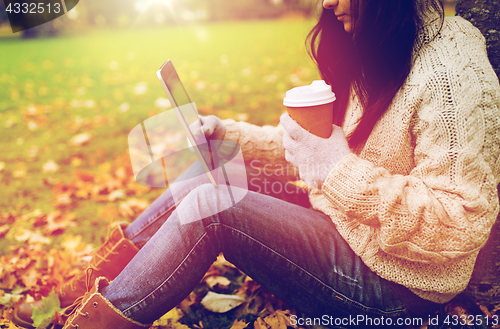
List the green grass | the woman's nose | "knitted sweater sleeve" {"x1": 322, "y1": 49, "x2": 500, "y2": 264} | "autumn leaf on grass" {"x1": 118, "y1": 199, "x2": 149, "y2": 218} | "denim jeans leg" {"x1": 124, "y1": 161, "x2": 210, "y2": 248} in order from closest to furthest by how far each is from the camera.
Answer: "knitted sweater sleeve" {"x1": 322, "y1": 49, "x2": 500, "y2": 264}
the woman's nose
"denim jeans leg" {"x1": 124, "y1": 161, "x2": 210, "y2": 248}
"autumn leaf on grass" {"x1": 118, "y1": 199, "x2": 149, "y2": 218}
the green grass

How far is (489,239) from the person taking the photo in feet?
4.24

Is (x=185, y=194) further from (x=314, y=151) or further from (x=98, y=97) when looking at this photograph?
(x=98, y=97)

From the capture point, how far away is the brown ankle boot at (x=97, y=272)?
143 cm

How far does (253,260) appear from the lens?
47.3 inches

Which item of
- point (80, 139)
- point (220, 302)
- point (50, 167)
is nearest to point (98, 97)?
point (80, 139)

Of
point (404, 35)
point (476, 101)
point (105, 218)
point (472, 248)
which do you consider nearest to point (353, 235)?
point (472, 248)

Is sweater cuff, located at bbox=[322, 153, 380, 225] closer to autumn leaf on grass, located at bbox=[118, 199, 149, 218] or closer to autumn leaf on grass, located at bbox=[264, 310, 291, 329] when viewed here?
autumn leaf on grass, located at bbox=[264, 310, 291, 329]

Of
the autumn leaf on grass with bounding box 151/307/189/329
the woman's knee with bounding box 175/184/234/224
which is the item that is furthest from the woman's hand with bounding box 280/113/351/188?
the autumn leaf on grass with bounding box 151/307/189/329

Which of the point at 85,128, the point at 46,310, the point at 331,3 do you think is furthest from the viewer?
the point at 85,128

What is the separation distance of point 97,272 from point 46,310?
271mm

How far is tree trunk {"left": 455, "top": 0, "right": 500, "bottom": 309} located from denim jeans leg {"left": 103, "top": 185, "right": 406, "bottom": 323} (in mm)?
479

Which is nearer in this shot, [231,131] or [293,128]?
[293,128]

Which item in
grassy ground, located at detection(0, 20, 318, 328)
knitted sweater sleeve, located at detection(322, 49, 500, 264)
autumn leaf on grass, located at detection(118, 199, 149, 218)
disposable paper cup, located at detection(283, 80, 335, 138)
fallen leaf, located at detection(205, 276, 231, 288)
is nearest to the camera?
knitted sweater sleeve, located at detection(322, 49, 500, 264)

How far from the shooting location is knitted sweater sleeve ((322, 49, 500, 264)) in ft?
2.96
